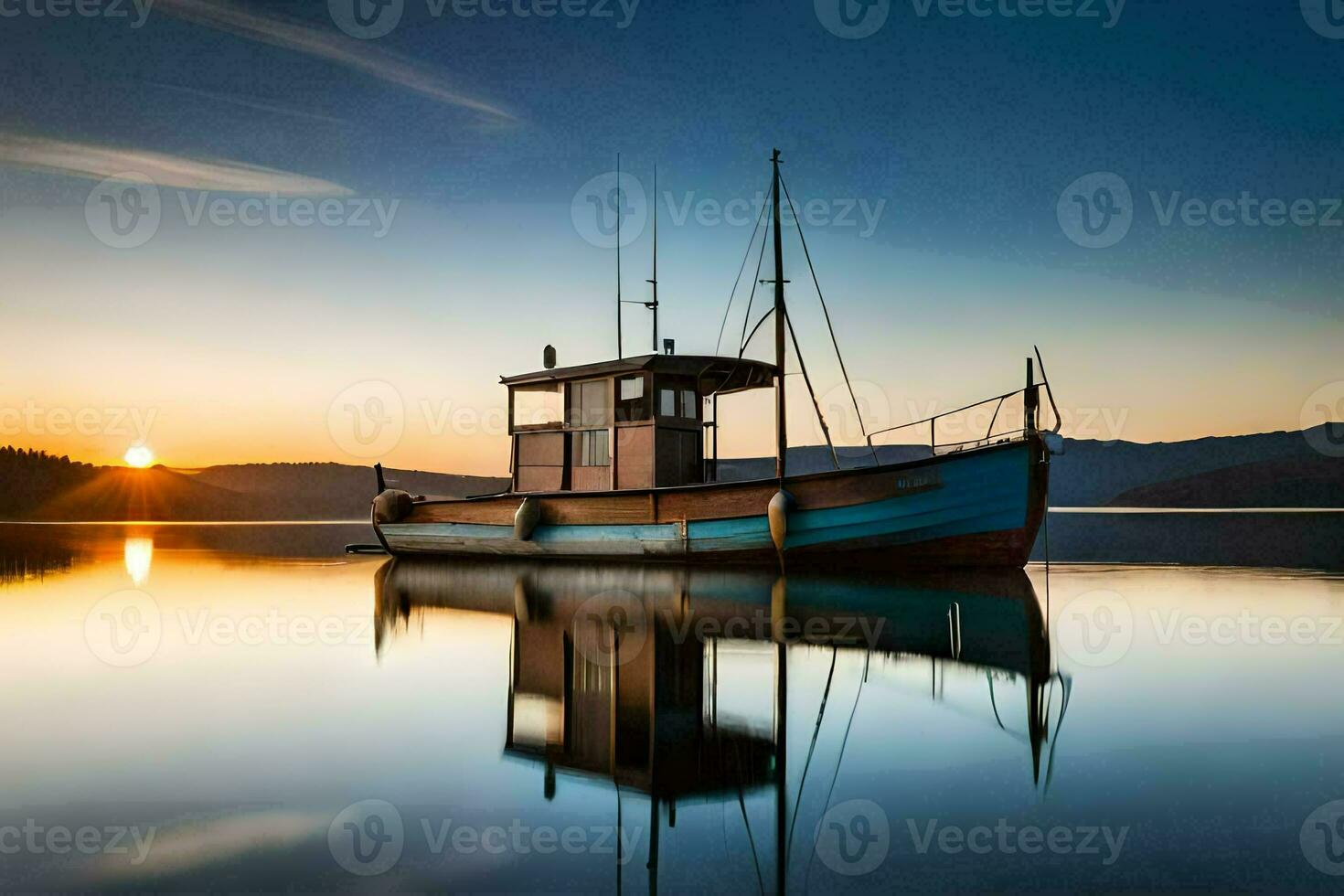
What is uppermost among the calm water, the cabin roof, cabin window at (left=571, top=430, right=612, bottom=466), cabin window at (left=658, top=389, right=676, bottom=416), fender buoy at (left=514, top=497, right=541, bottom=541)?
the cabin roof

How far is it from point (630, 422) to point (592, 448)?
1.31m

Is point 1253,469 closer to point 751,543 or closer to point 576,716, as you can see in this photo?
point 751,543

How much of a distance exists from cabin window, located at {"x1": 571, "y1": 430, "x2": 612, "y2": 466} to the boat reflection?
120 inches

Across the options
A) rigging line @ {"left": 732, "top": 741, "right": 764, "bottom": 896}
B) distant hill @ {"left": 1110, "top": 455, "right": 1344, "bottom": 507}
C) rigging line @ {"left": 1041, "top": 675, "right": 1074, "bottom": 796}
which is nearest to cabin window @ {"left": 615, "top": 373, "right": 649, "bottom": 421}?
rigging line @ {"left": 1041, "top": 675, "right": 1074, "bottom": 796}

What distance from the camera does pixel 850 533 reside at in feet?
57.6

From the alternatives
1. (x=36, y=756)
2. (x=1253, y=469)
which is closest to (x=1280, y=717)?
(x=36, y=756)

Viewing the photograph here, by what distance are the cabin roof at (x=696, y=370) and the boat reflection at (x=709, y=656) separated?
439 cm

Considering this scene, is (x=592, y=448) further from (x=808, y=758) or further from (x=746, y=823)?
(x=746, y=823)

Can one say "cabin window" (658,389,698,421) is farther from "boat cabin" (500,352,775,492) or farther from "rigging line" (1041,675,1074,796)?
"rigging line" (1041,675,1074,796)

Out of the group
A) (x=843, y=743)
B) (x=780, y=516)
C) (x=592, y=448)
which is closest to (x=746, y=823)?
(x=843, y=743)

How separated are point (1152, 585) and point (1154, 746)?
1333cm

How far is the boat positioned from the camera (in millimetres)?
17203

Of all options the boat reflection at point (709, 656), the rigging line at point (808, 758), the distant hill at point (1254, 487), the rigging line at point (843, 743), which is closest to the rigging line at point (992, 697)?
the boat reflection at point (709, 656)

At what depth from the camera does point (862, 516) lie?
17328mm
